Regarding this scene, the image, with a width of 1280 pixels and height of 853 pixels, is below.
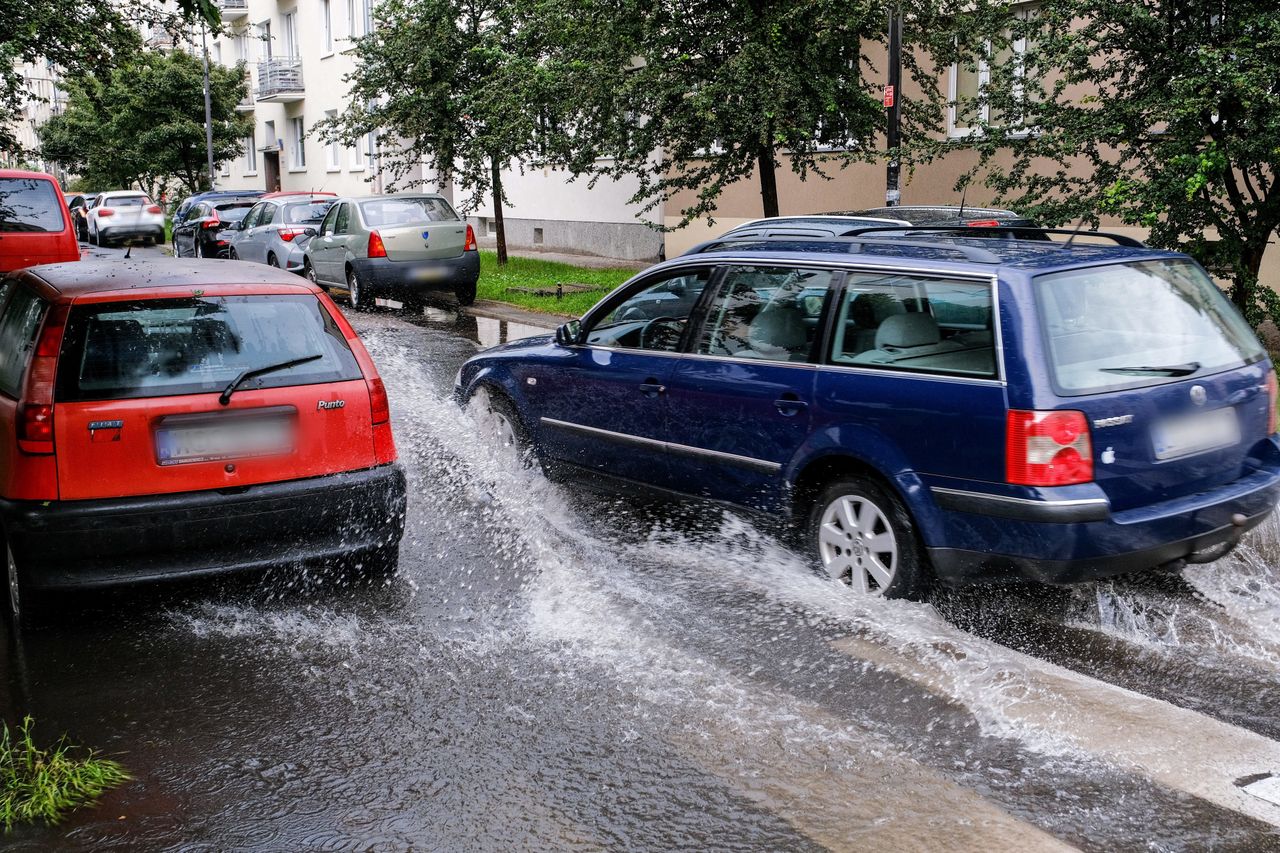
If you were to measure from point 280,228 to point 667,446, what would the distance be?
55.6 ft

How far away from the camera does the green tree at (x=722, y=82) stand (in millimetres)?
14825

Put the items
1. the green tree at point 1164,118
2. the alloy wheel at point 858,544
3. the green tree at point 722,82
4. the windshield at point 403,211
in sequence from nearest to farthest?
the alloy wheel at point 858,544 → the green tree at point 1164,118 → the green tree at point 722,82 → the windshield at point 403,211

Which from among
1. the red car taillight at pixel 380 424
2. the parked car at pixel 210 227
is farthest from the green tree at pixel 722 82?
the parked car at pixel 210 227

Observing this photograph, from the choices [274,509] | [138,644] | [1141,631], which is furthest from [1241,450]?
[138,644]

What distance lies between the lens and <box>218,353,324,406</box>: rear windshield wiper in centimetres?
532

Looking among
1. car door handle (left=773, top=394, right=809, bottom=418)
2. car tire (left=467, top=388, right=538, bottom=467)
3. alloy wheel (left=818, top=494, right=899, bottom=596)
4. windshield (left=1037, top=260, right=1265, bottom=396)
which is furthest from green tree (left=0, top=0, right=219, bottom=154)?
windshield (left=1037, top=260, right=1265, bottom=396)

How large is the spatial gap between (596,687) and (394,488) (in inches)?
63.6

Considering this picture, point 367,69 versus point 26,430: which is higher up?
point 367,69

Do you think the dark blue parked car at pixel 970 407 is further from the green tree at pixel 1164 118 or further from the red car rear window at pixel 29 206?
the red car rear window at pixel 29 206

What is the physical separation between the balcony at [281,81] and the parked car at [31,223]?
32205mm

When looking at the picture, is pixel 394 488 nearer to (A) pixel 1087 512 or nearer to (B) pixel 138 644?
(B) pixel 138 644

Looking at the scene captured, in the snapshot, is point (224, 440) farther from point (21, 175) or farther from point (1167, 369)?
point (21, 175)

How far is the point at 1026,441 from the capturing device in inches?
186

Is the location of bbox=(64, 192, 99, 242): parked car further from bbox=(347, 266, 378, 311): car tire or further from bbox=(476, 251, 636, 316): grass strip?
bbox=(347, 266, 378, 311): car tire
